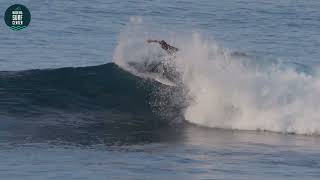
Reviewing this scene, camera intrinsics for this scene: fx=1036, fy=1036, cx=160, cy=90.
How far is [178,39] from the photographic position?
28.7m

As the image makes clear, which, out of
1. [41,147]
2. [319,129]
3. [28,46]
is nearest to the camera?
[41,147]

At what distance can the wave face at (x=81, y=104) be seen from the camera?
2328 centimetres

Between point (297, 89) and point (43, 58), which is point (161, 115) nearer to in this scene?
point (297, 89)

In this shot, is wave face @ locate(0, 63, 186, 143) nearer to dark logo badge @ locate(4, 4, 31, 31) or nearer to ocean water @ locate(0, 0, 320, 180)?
ocean water @ locate(0, 0, 320, 180)

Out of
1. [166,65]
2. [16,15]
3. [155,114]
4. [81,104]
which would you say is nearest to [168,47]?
[166,65]

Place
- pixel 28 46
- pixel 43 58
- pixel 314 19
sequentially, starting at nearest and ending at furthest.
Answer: pixel 43 58
pixel 28 46
pixel 314 19

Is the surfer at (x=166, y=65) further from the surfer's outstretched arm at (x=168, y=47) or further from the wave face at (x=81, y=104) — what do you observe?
the wave face at (x=81, y=104)

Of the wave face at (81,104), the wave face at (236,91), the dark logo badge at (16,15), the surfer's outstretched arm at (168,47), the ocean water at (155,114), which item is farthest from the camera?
the dark logo badge at (16,15)

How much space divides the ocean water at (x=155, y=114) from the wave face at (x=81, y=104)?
0.03 meters

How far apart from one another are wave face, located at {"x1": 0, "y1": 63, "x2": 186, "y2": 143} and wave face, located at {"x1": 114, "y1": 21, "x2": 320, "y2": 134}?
2.47ft

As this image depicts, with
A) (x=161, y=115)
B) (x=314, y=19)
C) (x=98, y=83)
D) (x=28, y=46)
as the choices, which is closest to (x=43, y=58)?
(x=28, y=46)

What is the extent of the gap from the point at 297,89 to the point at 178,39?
3.73 metres

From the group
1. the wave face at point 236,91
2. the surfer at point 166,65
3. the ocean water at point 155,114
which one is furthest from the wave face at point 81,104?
the wave face at point 236,91

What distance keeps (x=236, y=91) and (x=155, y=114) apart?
221 cm
